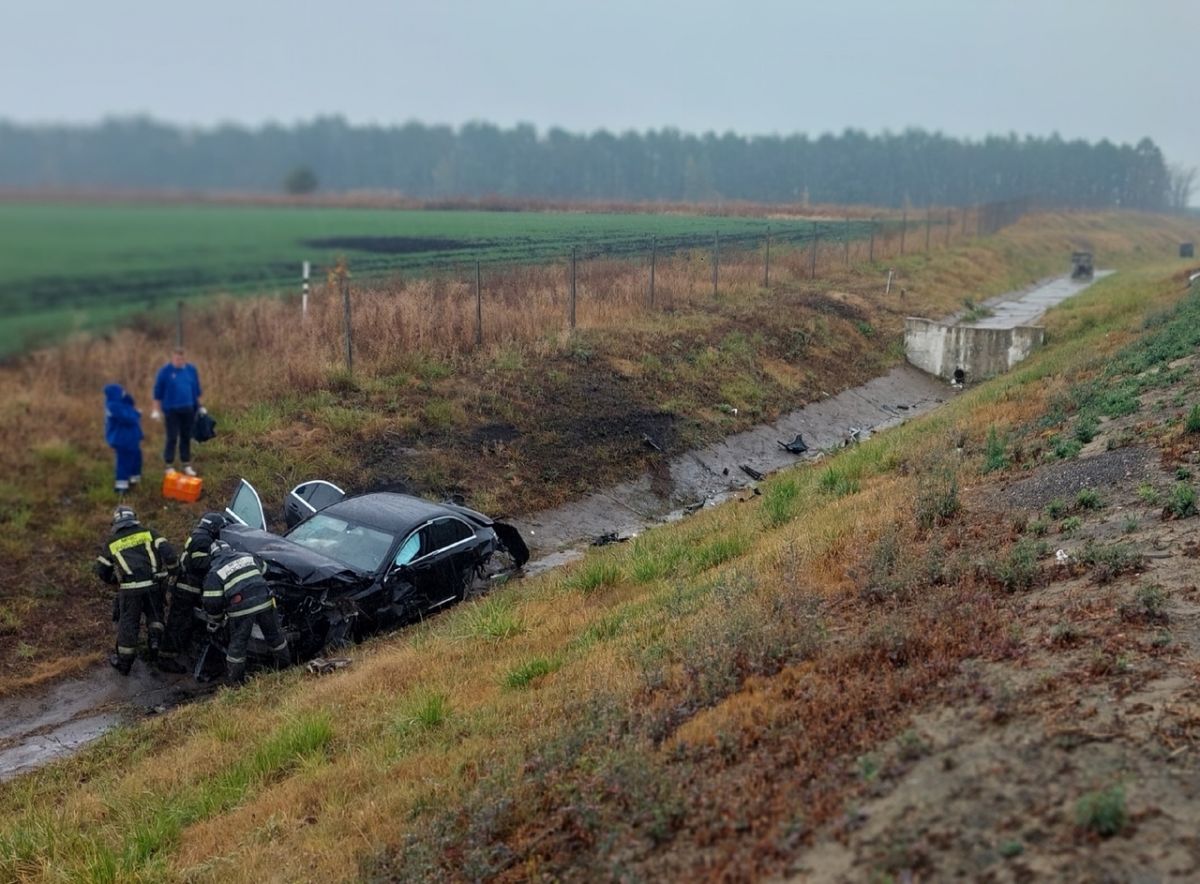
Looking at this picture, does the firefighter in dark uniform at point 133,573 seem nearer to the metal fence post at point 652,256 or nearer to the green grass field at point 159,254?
the green grass field at point 159,254

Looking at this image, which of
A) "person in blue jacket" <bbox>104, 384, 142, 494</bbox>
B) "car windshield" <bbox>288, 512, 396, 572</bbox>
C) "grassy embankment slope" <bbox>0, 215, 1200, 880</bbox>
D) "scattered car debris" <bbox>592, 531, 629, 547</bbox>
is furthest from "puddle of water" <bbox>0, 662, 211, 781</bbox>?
"scattered car debris" <bbox>592, 531, 629, 547</bbox>

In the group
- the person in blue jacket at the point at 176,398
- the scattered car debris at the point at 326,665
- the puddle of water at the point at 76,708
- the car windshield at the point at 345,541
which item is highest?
the person in blue jacket at the point at 176,398

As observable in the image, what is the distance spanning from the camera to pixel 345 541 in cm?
1056

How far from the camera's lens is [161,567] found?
966 cm

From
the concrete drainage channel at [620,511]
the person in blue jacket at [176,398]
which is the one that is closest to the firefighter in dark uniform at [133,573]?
the concrete drainage channel at [620,511]

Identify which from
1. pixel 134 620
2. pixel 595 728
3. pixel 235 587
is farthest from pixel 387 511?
pixel 595 728

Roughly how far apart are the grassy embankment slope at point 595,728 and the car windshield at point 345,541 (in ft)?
3.18

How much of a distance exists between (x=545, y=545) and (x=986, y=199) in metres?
100

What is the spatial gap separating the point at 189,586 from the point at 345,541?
166cm

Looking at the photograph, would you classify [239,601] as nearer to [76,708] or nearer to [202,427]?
[76,708]

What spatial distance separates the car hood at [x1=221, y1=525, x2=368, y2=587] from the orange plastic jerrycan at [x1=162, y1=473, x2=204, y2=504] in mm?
2668

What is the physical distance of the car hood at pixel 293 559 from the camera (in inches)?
380

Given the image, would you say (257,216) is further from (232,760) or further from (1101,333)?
(1101,333)

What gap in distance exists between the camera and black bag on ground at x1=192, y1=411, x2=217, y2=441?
1332 cm
